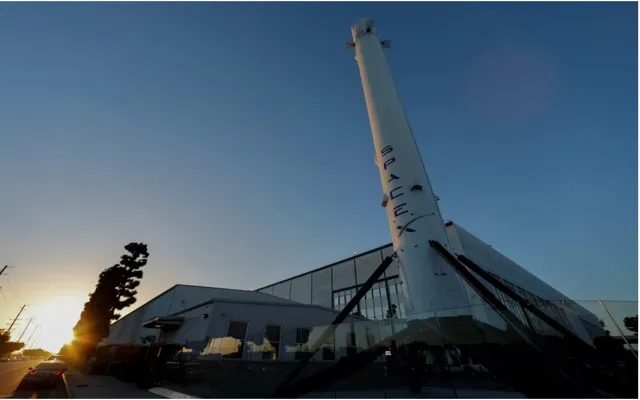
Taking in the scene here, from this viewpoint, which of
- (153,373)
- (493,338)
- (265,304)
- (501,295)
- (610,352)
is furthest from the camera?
(501,295)

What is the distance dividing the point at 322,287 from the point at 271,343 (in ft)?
66.3

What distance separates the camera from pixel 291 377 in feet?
31.1

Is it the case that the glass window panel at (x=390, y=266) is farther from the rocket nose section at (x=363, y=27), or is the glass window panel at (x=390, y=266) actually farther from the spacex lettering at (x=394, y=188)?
the rocket nose section at (x=363, y=27)

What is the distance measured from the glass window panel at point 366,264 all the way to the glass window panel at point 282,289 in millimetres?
13854

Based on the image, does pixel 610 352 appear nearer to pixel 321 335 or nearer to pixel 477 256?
pixel 321 335

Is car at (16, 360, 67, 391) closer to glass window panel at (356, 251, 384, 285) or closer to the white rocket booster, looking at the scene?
the white rocket booster

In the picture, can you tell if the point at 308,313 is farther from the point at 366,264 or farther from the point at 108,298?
the point at 108,298

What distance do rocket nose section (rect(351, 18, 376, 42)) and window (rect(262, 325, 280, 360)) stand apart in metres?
18.5

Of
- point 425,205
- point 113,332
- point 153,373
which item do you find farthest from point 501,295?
point 113,332

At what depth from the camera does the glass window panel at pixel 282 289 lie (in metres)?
42.4

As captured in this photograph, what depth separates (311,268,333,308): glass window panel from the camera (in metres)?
35.2

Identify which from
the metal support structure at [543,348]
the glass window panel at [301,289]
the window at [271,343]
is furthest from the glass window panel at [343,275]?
the metal support structure at [543,348]

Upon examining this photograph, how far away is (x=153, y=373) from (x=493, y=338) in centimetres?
1513

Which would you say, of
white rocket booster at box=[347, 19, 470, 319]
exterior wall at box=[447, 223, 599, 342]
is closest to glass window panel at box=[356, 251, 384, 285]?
exterior wall at box=[447, 223, 599, 342]
